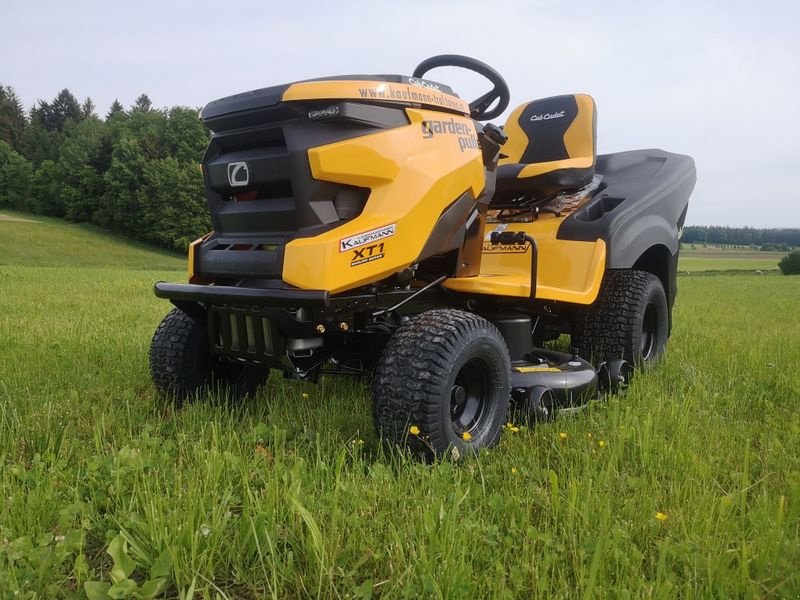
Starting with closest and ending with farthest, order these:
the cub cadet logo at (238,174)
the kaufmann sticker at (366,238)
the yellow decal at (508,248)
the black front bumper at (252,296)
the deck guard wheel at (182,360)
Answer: the black front bumper at (252,296) < the kaufmann sticker at (366,238) < the cub cadet logo at (238,174) < the deck guard wheel at (182,360) < the yellow decal at (508,248)

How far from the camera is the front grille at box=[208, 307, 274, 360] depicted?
2.35 m

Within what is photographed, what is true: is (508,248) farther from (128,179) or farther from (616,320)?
(128,179)

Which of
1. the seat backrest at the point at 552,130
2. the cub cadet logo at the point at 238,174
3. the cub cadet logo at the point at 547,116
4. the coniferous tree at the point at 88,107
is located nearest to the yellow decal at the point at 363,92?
the cub cadet logo at the point at 238,174

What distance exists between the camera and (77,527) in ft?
5.68

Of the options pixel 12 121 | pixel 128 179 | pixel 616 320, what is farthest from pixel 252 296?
pixel 12 121

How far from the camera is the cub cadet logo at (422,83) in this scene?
8.43ft

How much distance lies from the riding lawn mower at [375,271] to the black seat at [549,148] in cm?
61

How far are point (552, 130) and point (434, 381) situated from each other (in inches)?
102

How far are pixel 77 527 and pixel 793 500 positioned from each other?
203 cm

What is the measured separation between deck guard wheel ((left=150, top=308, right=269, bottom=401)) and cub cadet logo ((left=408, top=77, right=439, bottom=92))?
1.41 metres

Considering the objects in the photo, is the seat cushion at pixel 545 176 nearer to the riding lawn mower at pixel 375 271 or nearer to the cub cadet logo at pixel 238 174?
the riding lawn mower at pixel 375 271

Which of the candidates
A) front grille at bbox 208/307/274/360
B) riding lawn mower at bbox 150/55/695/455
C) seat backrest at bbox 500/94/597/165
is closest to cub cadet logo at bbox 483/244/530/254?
riding lawn mower at bbox 150/55/695/455

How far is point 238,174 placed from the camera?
8.27ft

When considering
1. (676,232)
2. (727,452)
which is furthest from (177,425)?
(676,232)
